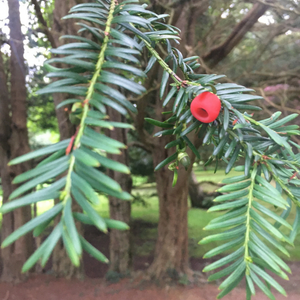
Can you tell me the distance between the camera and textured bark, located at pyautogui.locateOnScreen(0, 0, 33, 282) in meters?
1.72

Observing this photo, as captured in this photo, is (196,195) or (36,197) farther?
(196,195)

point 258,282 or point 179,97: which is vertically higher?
point 179,97

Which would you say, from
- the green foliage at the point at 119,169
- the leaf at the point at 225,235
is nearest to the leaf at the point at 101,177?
the green foliage at the point at 119,169

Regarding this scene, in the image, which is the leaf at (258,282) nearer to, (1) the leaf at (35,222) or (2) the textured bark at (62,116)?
(1) the leaf at (35,222)

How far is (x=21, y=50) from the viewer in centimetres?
181

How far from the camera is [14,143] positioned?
5.72 feet

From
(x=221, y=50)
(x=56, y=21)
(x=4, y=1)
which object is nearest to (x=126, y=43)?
(x=221, y=50)

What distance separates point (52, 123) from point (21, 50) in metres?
1.05

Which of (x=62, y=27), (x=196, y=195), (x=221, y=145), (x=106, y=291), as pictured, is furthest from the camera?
(x=196, y=195)

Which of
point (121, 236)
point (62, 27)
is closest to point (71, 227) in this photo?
point (62, 27)

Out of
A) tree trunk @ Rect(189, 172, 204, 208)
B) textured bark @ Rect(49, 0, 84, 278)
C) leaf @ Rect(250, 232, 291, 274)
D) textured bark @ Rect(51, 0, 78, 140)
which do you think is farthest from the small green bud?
tree trunk @ Rect(189, 172, 204, 208)

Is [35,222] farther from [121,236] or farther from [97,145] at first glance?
[121,236]

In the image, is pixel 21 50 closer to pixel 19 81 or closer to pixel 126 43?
pixel 19 81

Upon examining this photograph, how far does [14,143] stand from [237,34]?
175cm
